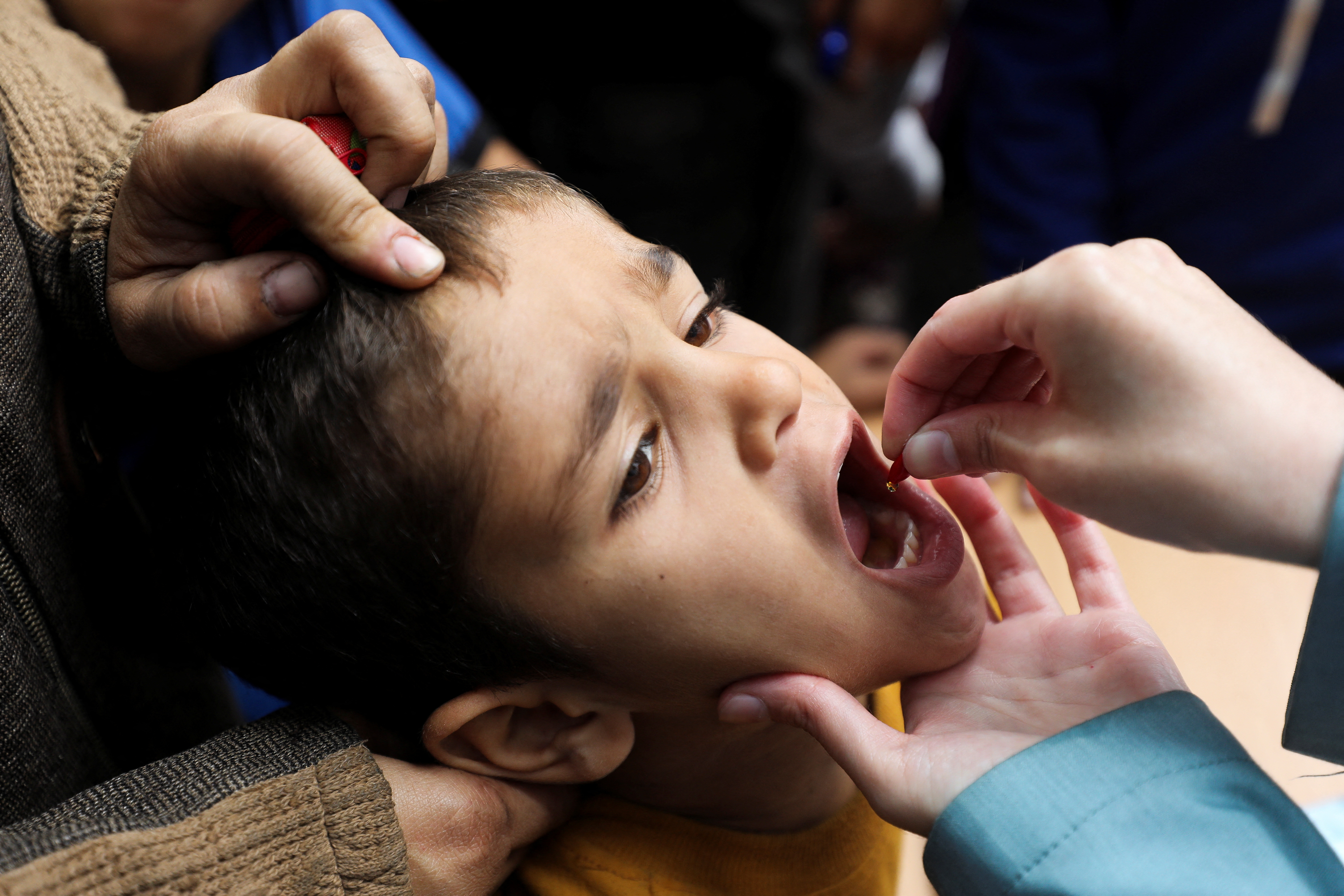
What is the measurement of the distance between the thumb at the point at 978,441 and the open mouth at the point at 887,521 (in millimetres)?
88

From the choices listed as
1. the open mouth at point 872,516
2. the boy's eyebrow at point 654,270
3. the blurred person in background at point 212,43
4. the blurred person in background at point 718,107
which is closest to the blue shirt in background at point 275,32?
the blurred person in background at point 212,43

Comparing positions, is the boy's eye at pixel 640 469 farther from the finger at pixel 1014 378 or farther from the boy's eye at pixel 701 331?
the finger at pixel 1014 378

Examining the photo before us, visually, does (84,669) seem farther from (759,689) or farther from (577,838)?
(759,689)

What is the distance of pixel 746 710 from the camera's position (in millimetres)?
856

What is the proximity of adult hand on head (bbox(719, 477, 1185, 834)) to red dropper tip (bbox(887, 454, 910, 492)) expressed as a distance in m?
0.15

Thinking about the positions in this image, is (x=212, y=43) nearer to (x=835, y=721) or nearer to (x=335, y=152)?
(x=335, y=152)

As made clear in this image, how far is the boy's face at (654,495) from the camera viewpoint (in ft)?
2.57

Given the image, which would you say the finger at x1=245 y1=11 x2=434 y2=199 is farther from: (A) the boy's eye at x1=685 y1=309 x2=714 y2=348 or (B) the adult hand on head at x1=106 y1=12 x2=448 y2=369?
(A) the boy's eye at x1=685 y1=309 x2=714 y2=348

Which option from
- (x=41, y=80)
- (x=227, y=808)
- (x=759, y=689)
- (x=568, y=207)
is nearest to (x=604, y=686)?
(x=759, y=689)

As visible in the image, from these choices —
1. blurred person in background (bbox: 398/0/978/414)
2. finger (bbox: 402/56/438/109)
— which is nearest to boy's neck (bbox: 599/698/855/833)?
finger (bbox: 402/56/438/109)

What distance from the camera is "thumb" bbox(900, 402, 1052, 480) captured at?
769 mm

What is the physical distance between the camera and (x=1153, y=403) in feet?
2.27

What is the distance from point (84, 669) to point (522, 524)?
521 mm

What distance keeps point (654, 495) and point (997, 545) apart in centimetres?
49
